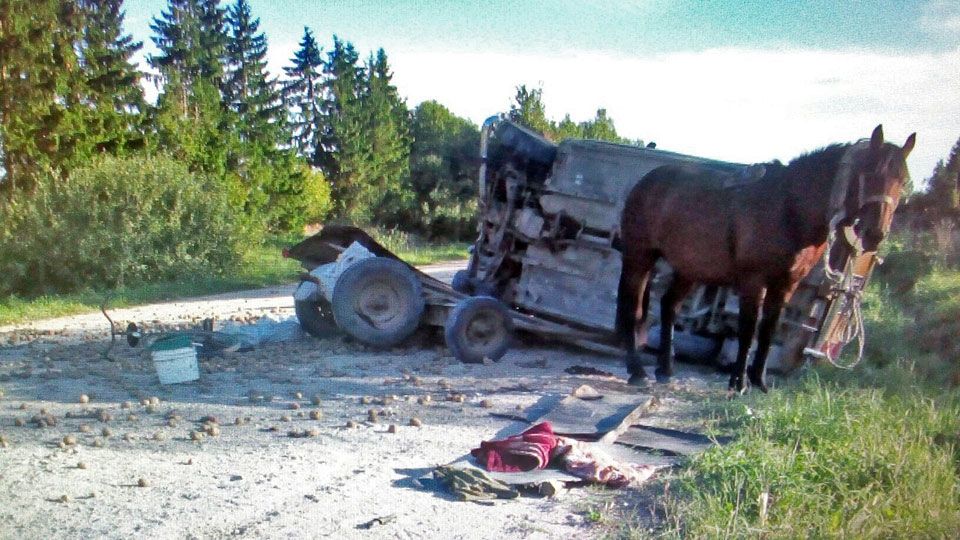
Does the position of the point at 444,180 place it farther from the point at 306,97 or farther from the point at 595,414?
the point at 595,414

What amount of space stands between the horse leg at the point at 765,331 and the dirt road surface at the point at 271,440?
89 centimetres

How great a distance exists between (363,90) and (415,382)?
147 feet

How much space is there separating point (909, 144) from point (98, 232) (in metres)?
20.5

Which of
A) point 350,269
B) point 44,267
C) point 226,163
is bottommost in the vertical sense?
point 44,267

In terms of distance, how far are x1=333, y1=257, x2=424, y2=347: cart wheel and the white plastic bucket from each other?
2357mm

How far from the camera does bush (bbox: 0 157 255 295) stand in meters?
22.5

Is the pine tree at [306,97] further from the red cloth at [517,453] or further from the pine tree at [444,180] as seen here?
the red cloth at [517,453]

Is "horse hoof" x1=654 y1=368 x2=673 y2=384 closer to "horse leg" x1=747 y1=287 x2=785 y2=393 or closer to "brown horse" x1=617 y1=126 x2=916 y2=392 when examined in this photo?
"brown horse" x1=617 y1=126 x2=916 y2=392

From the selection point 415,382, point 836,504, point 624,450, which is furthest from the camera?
point 415,382

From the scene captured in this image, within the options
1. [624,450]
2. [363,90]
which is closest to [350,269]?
[624,450]

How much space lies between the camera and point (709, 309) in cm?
1042

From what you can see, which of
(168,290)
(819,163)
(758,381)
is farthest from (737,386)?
(168,290)

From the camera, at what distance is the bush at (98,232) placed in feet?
73.9

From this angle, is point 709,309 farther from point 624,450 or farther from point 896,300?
point 896,300
